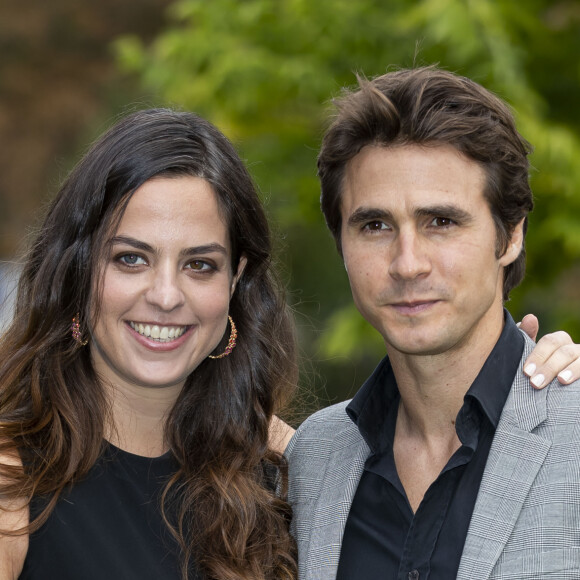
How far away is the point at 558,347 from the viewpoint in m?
2.83

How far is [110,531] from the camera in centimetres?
294

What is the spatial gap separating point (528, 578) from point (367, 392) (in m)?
0.87

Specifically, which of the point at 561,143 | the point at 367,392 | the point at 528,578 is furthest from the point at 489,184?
the point at 561,143

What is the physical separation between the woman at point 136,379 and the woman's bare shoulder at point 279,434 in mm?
113

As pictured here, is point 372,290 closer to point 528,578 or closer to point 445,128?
point 445,128

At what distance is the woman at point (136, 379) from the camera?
291cm

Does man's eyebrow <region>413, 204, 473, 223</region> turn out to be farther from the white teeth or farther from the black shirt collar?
the white teeth

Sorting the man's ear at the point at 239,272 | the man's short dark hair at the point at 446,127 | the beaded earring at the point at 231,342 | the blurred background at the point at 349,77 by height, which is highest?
the blurred background at the point at 349,77

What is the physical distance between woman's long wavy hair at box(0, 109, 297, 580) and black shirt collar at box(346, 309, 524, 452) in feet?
1.38

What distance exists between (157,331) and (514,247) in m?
1.15

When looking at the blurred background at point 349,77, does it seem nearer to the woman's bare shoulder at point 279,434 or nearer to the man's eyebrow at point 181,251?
the woman's bare shoulder at point 279,434

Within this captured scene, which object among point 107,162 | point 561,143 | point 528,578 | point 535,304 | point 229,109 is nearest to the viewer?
point 528,578

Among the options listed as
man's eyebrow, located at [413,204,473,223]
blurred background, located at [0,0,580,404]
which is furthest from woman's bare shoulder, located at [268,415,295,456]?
blurred background, located at [0,0,580,404]

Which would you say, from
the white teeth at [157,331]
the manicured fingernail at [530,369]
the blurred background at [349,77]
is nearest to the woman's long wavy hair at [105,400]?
the white teeth at [157,331]
